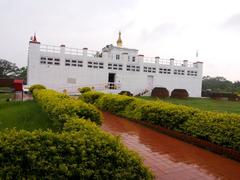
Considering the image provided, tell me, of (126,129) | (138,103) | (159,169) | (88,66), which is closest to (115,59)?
(88,66)

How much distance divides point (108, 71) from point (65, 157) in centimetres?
2395

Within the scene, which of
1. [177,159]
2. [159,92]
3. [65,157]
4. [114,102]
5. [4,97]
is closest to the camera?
[65,157]

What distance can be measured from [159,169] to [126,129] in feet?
11.8

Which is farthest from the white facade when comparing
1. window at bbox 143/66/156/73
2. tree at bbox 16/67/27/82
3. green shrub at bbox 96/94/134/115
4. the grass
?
tree at bbox 16/67/27/82

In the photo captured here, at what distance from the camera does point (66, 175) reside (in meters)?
2.82

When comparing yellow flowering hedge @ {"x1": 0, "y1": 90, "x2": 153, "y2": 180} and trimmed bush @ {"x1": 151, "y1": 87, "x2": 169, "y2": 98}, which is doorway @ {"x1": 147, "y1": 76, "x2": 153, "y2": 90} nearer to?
trimmed bush @ {"x1": 151, "y1": 87, "x2": 169, "y2": 98}

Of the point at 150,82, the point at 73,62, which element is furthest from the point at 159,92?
the point at 73,62

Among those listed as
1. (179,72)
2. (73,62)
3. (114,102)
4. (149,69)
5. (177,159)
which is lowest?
(177,159)

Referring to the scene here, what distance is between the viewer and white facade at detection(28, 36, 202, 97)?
23.8 meters

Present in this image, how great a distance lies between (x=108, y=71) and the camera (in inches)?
1053

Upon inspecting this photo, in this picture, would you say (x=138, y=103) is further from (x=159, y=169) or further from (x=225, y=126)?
(x=159, y=169)

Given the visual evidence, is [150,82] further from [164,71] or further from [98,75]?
[98,75]

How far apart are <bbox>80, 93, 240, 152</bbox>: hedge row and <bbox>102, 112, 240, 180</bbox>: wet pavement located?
363 mm

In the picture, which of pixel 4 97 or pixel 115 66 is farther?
pixel 115 66
